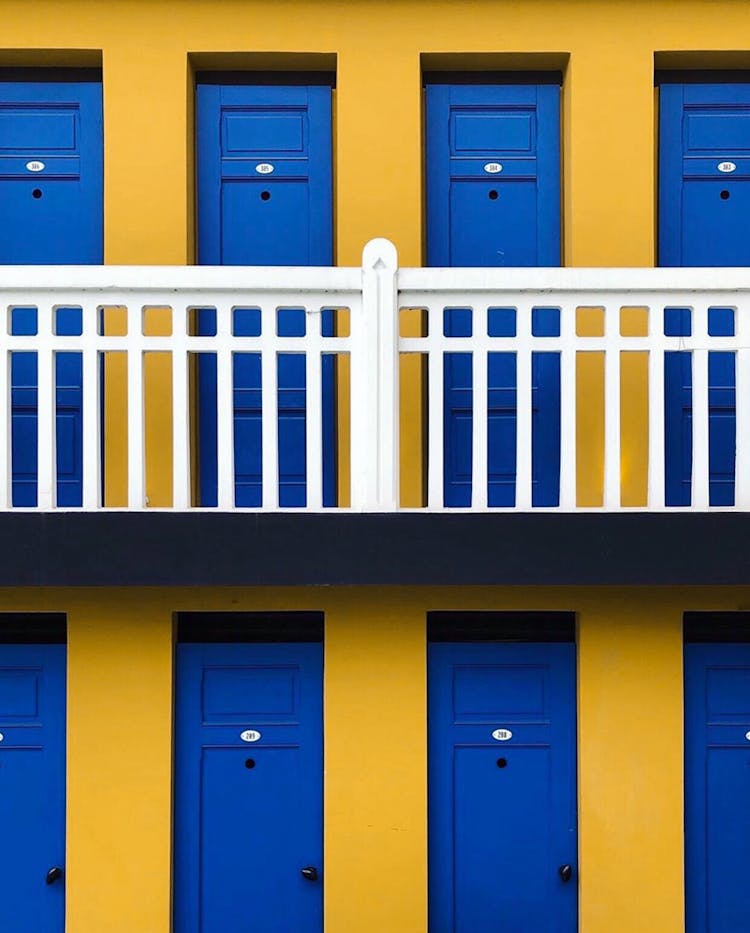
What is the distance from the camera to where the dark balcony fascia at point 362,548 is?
13.9ft

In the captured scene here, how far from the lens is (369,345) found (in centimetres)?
422

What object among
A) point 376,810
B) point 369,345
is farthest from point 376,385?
point 376,810

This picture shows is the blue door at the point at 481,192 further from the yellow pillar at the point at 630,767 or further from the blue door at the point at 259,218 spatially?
the yellow pillar at the point at 630,767

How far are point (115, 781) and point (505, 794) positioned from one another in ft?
7.34

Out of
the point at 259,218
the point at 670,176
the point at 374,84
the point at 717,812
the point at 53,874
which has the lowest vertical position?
the point at 53,874

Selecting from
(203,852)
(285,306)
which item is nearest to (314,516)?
(285,306)

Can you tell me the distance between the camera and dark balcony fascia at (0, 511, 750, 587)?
13.9 ft

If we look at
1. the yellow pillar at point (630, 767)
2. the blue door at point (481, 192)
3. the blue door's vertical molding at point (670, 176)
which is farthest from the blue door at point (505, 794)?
the blue door's vertical molding at point (670, 176)

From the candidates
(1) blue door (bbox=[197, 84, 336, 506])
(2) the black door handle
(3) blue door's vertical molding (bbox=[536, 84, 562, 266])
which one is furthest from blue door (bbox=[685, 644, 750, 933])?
(2) the black door handle

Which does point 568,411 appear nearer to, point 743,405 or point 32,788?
point 743,405

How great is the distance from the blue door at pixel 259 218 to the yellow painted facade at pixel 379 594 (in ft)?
0.51

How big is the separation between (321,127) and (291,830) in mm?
4178

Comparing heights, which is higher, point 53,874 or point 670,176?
point 670,176

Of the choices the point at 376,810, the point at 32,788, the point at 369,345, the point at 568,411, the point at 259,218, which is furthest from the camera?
the point at 259,218
